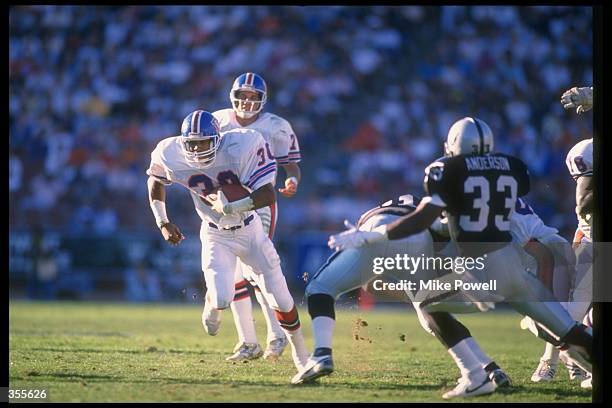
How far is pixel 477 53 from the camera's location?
58.3ft

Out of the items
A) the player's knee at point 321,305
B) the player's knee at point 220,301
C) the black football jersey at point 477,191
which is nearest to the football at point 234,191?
A: the player's knee at point 220,301

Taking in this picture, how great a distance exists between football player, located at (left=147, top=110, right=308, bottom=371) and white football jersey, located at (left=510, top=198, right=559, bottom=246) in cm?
160

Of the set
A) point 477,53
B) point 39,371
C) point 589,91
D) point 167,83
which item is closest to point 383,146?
point 477,53

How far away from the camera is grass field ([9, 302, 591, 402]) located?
5.52m

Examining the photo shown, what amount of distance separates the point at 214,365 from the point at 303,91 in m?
11.1

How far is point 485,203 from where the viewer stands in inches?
214

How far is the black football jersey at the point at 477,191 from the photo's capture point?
5402 mm

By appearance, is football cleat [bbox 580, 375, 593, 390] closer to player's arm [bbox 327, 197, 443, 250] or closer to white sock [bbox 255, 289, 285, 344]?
player's arm [bbox 327, 197, 443, 250]

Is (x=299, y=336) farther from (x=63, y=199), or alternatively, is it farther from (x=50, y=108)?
(x=50, y=108)

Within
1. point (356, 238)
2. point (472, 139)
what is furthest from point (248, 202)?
point (472, 139)

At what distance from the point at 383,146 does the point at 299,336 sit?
10.5 meters

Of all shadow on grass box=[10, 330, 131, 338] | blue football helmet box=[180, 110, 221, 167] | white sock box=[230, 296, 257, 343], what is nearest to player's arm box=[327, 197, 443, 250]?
blue football helmet box=[180, 110, 221, 167]

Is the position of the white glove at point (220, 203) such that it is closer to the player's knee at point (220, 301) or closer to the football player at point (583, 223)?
the player's knee at point (220, 301)

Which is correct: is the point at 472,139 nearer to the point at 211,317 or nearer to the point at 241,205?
the point at 241,205
